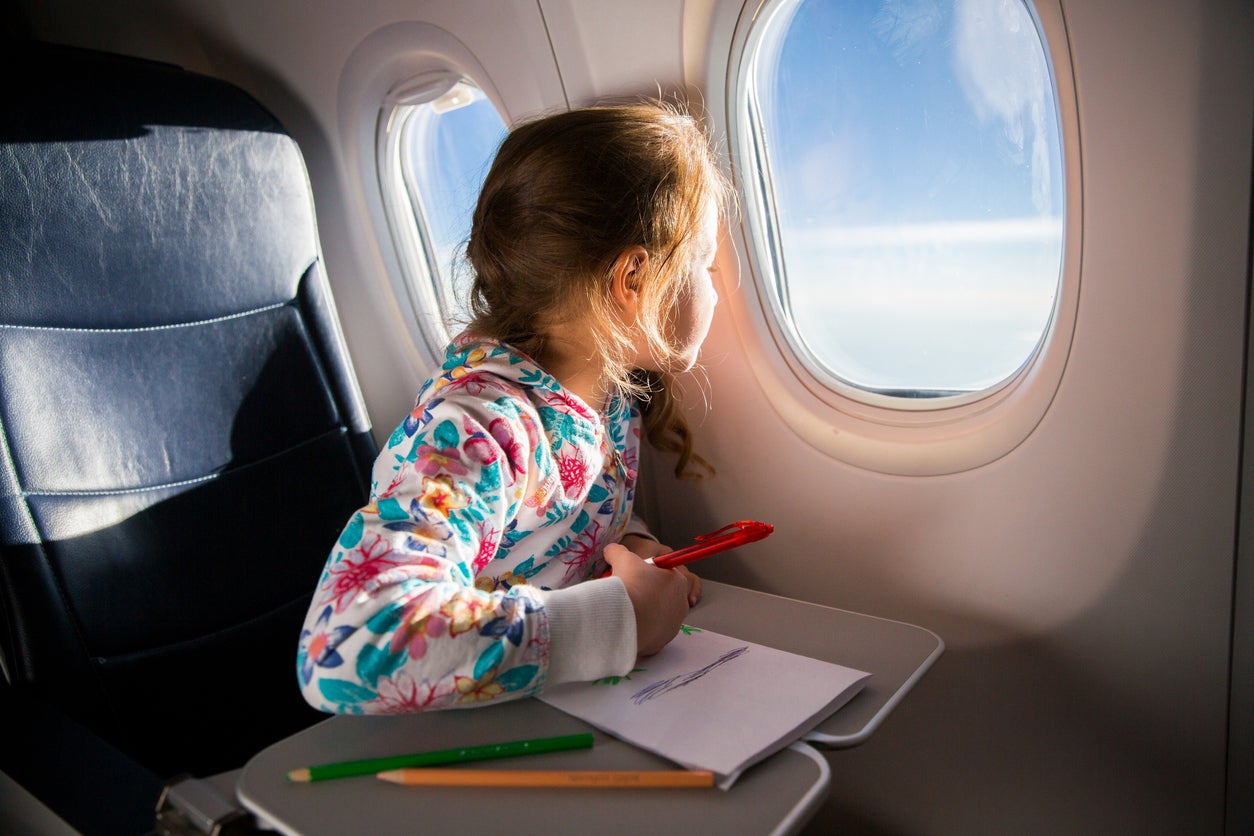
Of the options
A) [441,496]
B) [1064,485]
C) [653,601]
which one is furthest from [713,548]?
[1064,485]

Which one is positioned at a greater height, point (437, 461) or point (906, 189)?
point (906, 189)

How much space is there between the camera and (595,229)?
106cm

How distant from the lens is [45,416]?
1143mm

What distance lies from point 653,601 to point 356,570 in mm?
331

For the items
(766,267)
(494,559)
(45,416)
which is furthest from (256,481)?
(766,267)

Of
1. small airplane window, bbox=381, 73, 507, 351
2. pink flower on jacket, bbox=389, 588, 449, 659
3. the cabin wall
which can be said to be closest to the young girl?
pink flower on jacket, bbox=389, 588, 449, 659

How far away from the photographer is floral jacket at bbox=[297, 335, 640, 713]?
782 mm

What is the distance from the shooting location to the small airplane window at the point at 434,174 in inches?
66.5

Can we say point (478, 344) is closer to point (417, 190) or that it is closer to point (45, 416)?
point (45, 416)

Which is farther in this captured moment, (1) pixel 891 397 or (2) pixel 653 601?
(1) pixel 891 397

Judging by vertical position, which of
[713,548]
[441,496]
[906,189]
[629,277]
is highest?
[906,189]

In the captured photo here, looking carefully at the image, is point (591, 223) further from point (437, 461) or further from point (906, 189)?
point (906, 189)

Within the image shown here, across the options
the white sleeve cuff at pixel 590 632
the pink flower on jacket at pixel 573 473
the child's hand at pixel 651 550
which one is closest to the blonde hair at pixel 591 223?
the pink flower on jacket at pixel 573 473

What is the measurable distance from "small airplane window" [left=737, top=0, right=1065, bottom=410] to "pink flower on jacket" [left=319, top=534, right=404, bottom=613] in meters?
0.76
